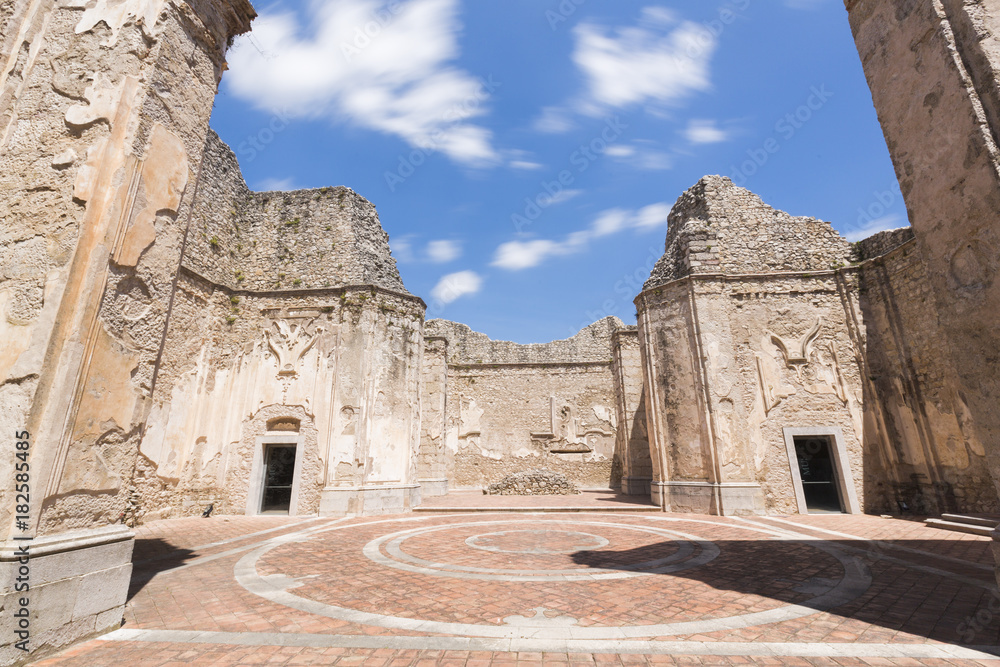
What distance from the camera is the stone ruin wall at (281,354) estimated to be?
1112cm

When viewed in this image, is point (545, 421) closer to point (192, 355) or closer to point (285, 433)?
point (285, 433)

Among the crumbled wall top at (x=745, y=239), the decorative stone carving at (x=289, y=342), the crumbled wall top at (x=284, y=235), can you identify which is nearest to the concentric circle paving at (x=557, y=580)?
the decorative stone carving at (x=289, y=342)

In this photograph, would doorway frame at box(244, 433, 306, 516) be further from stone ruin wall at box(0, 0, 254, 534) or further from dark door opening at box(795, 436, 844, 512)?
dark door opening at box(795, 436, 844, 512)

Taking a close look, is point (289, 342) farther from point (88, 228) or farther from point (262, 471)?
point (88, 228)

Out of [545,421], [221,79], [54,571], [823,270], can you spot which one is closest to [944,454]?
[823,270]

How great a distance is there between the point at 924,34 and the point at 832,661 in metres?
5.86

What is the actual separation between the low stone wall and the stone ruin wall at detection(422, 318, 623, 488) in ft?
8.00

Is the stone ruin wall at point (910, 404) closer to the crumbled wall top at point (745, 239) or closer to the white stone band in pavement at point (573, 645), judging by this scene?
the crumbled wall top at point (745, 239)

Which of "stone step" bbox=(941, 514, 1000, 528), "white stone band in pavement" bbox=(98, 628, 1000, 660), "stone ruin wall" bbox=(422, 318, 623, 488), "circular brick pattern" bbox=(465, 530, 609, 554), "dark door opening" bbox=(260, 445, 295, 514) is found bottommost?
"circular brick pattern" bbox=(465, 530, 609, 554)

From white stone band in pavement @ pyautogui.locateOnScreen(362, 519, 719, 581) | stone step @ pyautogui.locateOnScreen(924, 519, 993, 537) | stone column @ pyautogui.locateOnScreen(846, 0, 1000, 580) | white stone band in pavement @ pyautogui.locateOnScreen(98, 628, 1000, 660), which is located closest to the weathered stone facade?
stone column @ pyautogui.locateOnScreen(846, 0, 1000, 580)

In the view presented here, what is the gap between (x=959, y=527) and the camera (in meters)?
8.04

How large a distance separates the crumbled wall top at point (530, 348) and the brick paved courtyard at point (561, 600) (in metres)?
13.2

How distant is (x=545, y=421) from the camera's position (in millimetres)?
19859

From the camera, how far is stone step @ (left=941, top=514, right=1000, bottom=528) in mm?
7570
